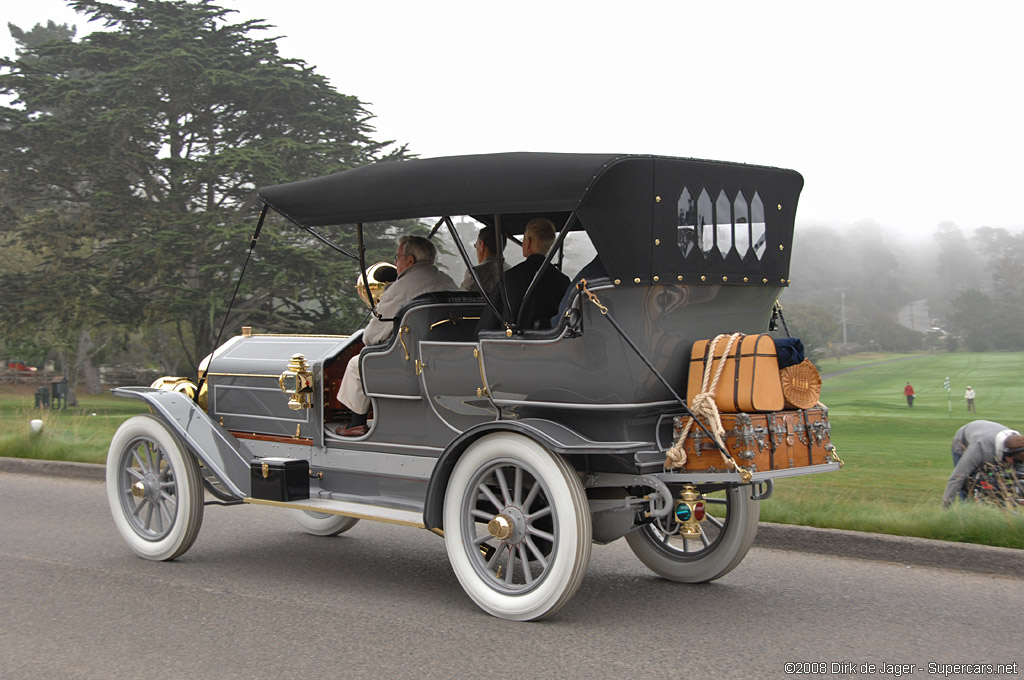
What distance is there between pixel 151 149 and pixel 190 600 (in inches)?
1512

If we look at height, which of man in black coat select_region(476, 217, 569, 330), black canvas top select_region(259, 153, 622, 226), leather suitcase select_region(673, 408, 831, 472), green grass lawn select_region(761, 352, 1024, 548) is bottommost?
green grass lawn select_region(761, 352, 1024, 548)

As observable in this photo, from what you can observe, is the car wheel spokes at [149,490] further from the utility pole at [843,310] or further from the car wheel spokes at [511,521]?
the utility pole at [843,310]

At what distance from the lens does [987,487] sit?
7.03 metres

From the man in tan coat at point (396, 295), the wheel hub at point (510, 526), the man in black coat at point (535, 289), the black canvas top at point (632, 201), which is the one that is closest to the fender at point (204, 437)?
the man in tan coat at point (396, 295)

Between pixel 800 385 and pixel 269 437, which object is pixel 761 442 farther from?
pixel 269 437

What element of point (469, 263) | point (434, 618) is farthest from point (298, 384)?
point (434, 618)

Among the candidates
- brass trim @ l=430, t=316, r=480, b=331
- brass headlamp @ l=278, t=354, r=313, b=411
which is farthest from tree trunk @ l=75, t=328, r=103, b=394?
brass trim @ l=430, t=316, r=480, b=331

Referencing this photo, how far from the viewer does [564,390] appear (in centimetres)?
490

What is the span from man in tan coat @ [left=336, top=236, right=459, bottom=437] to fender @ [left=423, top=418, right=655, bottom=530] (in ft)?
2.91

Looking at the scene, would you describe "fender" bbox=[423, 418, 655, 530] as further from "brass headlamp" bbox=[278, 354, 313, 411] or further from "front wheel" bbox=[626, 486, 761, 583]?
"brass headlamp" bbox=[278, 354, 313, 411]

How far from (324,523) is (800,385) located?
373 centimetres

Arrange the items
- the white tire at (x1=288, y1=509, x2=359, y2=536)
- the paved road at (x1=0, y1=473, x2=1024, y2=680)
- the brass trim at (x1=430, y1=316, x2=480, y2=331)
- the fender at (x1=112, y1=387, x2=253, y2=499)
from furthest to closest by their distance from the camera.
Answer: the white tire at (x1=288, y1=509, x2=359, y2=536) < the fender at (x1=112, y1=387, x2=253, y2=499) < the brass trim at (x1=430, y1=316, x2=480, y2=331) < the paved road at (x1=0, y1=473, x2=1024, y2=680)

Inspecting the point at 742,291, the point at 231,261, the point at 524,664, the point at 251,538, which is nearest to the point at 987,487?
the point at 742,291

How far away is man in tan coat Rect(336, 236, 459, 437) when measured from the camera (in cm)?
589
